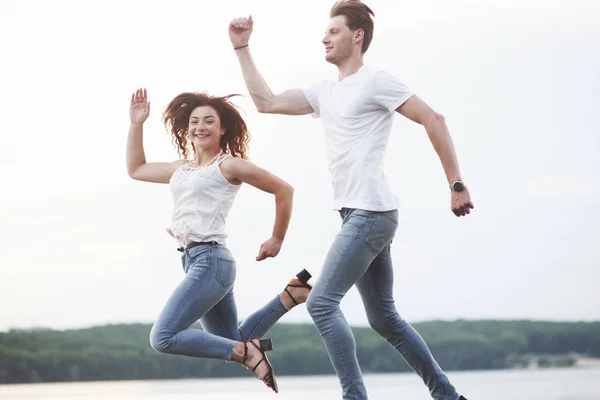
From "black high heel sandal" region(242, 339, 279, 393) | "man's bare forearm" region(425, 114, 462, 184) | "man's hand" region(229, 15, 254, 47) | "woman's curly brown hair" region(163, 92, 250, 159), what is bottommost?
"black high heel sandal" region(242, 339, 279, 393)

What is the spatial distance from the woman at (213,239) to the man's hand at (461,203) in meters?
1.08

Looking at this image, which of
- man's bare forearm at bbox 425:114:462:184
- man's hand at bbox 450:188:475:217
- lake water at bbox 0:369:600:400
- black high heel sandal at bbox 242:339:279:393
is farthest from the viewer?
lake water at bbox 0:369:600:400

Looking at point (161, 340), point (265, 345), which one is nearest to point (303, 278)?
point (265, 345)

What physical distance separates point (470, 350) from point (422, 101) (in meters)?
9.06

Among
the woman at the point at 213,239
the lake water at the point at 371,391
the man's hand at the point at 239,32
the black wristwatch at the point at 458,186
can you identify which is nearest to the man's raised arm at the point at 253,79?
the man's hand at the point at 239,32

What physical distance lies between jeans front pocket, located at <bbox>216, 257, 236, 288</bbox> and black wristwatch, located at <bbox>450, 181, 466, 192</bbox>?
53.4 inches

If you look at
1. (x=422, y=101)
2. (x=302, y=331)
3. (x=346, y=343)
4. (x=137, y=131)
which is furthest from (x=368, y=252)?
(x=302, y=331)

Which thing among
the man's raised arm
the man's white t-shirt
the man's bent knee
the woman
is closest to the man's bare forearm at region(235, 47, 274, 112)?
the man's raised arm

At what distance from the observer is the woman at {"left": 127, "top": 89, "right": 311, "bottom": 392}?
4824 mm

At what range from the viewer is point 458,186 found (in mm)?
4223

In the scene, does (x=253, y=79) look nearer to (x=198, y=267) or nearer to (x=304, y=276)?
(x=198, y=267)

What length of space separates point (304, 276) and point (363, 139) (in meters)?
1.22

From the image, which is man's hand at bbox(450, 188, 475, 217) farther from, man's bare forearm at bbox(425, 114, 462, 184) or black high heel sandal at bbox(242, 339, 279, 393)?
black high heel sandal at bbox(242, 339, 279, 393)

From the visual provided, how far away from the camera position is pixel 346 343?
14.1ft
